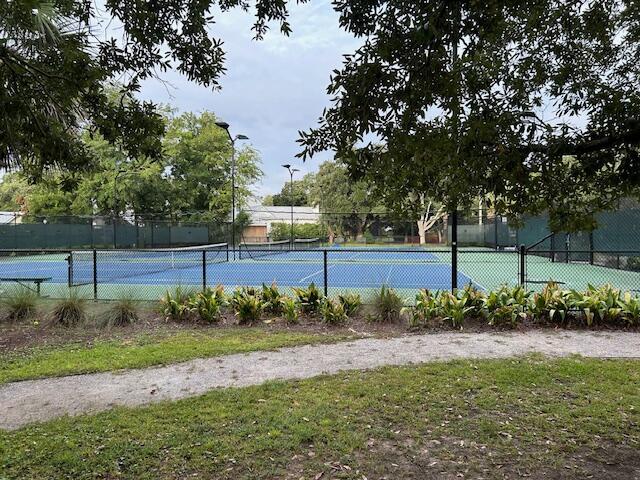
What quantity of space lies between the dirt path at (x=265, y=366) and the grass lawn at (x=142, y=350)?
272 mm

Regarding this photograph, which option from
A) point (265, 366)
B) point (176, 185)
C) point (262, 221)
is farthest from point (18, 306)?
point (262, 221)

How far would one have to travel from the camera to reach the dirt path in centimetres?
472

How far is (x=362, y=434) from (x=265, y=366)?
2.18 m

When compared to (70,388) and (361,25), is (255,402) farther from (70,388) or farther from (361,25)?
(361,25)

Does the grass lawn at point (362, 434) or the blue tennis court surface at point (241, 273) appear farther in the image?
the blue tennis court surface at point (241, 273)

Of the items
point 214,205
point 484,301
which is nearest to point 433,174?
point 484,301

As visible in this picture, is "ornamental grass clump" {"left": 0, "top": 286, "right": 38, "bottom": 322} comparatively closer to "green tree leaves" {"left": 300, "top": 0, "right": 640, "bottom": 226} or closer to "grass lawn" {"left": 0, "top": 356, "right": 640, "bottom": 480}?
"grass lawn" {"left": 0, "top": 356, "right": 640, "bottom": 480}

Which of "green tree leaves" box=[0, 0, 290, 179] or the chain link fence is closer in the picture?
"green tree leaves" box=[0, 0, 290, 179]

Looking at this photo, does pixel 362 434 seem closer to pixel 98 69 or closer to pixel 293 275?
pixel 98 69

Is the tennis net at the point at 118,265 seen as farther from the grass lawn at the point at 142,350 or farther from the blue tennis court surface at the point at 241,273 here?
the grass lawn at the point at 142,350

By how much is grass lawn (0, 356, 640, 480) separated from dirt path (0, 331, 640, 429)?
1.26ft

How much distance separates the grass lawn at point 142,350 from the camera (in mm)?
5848

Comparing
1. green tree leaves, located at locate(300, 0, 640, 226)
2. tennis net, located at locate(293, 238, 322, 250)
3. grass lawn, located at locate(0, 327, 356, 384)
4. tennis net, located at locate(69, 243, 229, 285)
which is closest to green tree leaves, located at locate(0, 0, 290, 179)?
green tree leaves, located at locate(300, 0, 640, 226)

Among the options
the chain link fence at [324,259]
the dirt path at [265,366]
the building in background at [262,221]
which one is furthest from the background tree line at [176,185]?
the dirt path at [265,366]
